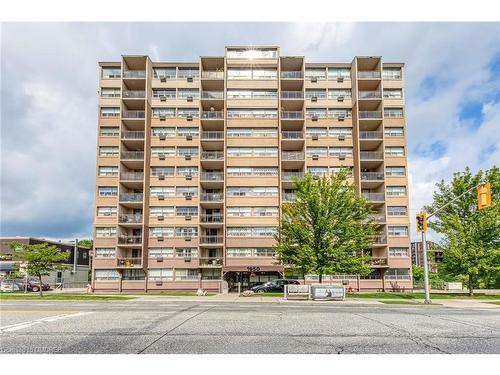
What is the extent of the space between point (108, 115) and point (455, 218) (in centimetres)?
3723

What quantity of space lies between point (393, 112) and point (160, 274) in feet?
104

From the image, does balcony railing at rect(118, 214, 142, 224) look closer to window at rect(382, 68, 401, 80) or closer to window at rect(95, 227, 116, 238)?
window at rect(95, 227, 116, 238)

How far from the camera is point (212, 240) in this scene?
4753 cm

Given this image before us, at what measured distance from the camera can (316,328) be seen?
1250cm

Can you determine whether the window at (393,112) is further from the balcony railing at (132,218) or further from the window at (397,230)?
the balcony railing at (132,218)

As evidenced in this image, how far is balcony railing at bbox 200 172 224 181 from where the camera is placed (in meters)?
48.7

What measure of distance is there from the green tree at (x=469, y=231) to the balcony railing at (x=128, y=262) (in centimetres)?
2932

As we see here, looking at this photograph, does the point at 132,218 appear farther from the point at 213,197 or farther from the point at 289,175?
the point at 289,175

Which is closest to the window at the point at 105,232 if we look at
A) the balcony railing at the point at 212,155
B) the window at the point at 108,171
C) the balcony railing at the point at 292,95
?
the window at the point at 108,171

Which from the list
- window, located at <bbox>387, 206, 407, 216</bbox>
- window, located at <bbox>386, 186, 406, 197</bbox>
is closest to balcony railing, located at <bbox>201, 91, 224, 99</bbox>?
window, located at <bbox>386, 186, 406, 197</bbox>

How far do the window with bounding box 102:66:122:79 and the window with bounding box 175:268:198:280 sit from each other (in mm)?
23115
